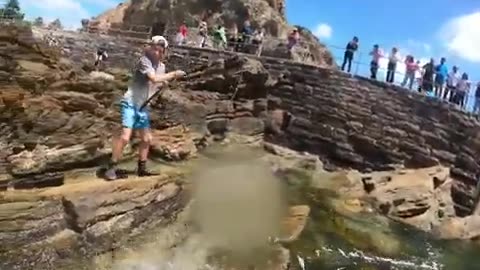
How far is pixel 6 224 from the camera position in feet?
30.9

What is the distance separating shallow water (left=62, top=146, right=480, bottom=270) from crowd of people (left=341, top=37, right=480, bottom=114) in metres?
8.32

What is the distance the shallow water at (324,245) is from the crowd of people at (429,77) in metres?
8.32

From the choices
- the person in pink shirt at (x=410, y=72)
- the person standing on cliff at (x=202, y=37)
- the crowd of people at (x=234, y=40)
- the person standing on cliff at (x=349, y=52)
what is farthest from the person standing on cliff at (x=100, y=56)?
the person in pink shirt at (x=410, y=72)

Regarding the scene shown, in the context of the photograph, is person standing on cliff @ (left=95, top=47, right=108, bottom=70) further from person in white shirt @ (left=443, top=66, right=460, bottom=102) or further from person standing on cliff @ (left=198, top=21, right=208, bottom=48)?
person in white shirt @ (left=443, top=66, right=460, bottom=102)

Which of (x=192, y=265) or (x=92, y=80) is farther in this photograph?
(x=92, y=80)

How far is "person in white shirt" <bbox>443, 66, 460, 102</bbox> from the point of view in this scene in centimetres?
2538

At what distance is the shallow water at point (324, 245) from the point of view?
9961 mm

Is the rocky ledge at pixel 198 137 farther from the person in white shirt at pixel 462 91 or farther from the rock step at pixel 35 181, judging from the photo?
the person in white shirt at pixel 462 91

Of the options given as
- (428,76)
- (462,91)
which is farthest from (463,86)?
(428,76)

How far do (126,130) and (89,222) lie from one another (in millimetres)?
2070

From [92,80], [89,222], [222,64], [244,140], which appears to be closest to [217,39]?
[222,64]

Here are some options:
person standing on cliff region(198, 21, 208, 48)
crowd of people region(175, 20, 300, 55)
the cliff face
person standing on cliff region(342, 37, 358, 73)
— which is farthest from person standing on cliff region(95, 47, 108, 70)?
the cliff face

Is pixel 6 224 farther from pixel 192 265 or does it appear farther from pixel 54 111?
pixel 54 111

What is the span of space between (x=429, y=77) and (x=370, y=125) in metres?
3.09
